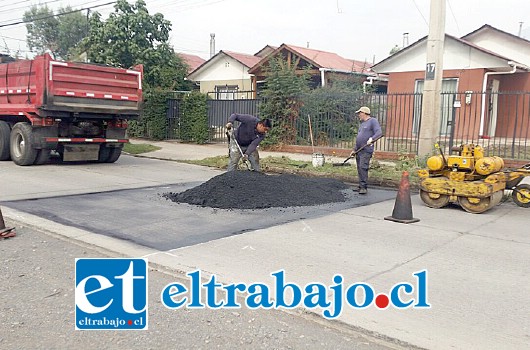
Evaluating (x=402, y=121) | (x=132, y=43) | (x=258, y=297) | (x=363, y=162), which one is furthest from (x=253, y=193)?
(x=132, y=43)

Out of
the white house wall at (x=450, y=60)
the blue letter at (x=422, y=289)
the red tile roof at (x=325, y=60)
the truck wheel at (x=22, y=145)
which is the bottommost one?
the blue letter at (x=422, y=289)

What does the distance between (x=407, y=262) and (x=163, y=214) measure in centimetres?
377

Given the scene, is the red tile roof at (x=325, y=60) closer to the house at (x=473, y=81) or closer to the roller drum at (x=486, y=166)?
the house at (x=473, y=81)

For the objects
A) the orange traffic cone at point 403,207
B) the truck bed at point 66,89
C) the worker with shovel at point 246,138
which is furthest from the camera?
the truck bed at point 66,89

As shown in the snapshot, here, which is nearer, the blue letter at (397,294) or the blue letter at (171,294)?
the blue letter at (171,294)

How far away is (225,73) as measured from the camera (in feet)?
102

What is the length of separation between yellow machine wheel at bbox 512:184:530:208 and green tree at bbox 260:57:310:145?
9468 mm

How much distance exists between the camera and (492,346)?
3.66 metres

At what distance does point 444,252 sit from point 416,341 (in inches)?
97.3

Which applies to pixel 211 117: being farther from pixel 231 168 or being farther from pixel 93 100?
pixel 231 168

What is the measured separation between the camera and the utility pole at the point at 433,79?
12594mm

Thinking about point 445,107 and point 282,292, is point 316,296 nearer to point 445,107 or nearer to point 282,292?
point 282,292

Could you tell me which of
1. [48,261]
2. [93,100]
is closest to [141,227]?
[48,261]

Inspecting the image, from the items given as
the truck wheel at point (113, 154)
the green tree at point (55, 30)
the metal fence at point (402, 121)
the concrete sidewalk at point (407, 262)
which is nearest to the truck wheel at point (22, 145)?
the truck wheel at point (113, 154)
